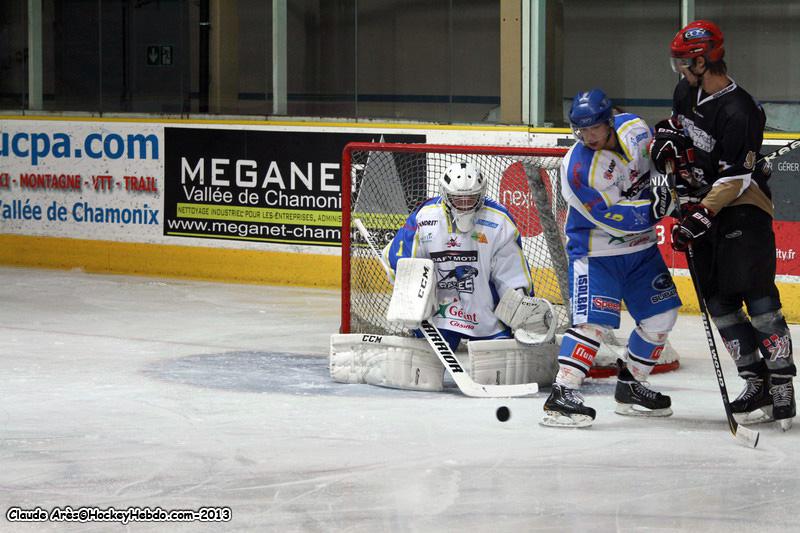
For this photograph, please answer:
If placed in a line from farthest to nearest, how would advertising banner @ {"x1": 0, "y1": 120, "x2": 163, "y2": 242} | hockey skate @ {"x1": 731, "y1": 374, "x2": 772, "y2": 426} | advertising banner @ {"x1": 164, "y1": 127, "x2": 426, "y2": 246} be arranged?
advertising banner @ {"x1": 0, "y1": 120, "x2": 163, "y2": 242} < advertising banner @ {"x1": 164, "y1": 127, "x2": 426, "y2": 246} < hockey skate @ {"x1": 731, "y1": 374, "x2": 772, "y2": 426}

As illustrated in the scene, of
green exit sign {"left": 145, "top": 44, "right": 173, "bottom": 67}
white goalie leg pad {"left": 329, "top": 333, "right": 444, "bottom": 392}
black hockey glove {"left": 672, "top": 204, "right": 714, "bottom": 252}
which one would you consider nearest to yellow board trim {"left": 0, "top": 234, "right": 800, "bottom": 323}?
green exit sign {"left": 145, "top": 44, "right": 173, "bottom": 67}

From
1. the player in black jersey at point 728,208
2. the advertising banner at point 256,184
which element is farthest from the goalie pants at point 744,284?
the advertising banner at point 256,184

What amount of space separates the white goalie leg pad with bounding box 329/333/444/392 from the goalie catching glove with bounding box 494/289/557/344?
0.36 m

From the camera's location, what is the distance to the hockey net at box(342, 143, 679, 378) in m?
6.56

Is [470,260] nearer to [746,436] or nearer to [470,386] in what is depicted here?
[470,386]

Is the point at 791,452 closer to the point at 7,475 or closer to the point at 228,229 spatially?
the point at 7,475

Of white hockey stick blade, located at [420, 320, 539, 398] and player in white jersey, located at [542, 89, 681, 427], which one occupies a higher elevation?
player in white jersey, located at [542, 89, 681, 427]

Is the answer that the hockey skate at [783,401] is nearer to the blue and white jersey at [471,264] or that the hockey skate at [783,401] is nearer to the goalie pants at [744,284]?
the goalie pants at [744,284]

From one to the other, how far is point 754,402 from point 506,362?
1.10 m

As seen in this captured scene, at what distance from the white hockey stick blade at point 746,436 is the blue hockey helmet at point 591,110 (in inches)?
46.9

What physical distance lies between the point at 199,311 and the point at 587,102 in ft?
12.6

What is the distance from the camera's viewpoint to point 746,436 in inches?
189

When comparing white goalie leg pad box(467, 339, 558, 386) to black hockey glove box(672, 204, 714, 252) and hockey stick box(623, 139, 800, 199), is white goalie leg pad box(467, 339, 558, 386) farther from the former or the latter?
black hockey glove box(672, 204, 714, 252)

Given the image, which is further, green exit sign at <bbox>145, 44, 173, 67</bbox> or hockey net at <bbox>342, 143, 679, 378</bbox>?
green exit sign at <bbox>145, 44, 173, 67</bbox>
